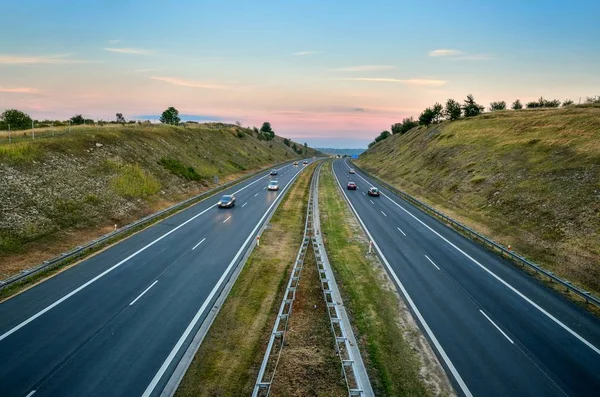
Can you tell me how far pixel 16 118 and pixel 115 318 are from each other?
190 feet

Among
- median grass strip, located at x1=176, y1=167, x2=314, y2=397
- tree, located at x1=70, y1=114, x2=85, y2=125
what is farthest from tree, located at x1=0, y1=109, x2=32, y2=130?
median grass strip, located at x1=176, y1=167, x2=314, y2=397

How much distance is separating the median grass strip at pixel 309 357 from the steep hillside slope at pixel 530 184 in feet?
51.3

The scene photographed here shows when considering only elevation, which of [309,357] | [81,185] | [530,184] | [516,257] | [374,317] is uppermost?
[530,184]

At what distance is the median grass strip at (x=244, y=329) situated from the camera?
36.1ft

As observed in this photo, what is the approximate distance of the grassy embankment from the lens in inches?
436

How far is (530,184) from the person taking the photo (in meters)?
35.0

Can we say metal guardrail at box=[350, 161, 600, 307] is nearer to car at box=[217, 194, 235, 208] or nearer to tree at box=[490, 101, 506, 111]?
car at box=[217, 194, 235, 208]

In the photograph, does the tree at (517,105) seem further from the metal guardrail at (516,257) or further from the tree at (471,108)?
the metal guardrail at (516,257)

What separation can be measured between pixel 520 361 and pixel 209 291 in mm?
13491

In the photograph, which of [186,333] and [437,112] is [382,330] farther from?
[437,112]

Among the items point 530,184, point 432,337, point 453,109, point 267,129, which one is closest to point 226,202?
point 432,337

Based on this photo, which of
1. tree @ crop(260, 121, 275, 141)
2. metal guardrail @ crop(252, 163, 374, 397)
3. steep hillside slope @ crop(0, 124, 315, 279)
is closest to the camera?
metal guardrail @ crop(252, 163, 374, 397)

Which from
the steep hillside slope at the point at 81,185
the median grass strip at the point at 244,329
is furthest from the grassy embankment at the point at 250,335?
the steep hillside slope at the point at 81,185

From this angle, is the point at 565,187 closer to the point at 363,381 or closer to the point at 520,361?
the point at 520,361
